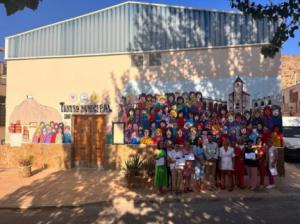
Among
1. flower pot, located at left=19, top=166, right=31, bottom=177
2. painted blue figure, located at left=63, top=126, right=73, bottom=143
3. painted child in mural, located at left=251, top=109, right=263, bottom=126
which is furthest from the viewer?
painted blue figure, located at left=63, top=126, right=73, bottom=143

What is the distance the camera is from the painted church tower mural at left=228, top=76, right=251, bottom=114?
14.6 m

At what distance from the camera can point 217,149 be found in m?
12.3

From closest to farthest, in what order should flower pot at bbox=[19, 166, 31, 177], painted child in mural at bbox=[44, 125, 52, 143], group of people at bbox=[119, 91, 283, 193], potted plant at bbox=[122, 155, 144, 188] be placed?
group of people at bbox=[119, 91, 283, 193] → potted plant at bbox=[122, 155, 144, 188] → flower pot at bbox=[19, 166, 31, 177] → painted child in mural at bbox=[44, 125, 52, 143]

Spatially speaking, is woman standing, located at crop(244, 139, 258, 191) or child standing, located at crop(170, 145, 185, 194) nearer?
child standing, located at crop(170, 145, 185, 194)

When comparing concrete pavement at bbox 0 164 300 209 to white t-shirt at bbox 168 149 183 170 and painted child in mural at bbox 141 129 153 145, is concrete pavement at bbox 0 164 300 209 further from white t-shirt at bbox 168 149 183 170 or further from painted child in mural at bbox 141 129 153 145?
painted child in mural at bbox 141 129 153 145

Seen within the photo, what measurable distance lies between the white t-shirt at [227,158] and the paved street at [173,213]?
4.53ft

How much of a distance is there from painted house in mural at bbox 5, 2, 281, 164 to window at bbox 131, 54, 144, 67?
1.6 inches

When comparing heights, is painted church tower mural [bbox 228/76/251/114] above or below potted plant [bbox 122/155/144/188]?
above

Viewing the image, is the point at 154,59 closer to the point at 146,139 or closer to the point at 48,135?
the point at 146,139

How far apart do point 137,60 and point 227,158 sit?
19.6 feet

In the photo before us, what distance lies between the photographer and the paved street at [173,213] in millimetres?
8617

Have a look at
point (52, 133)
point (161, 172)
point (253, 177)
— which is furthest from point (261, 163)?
point (52, 133)

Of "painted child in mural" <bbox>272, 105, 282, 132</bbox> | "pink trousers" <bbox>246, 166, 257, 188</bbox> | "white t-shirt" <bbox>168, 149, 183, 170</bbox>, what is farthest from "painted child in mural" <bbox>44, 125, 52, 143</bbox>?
"painted child in mural" <bbox>272, 105, 282, 132</bbox>

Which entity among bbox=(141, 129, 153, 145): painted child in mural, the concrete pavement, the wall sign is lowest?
the concrete pavement
